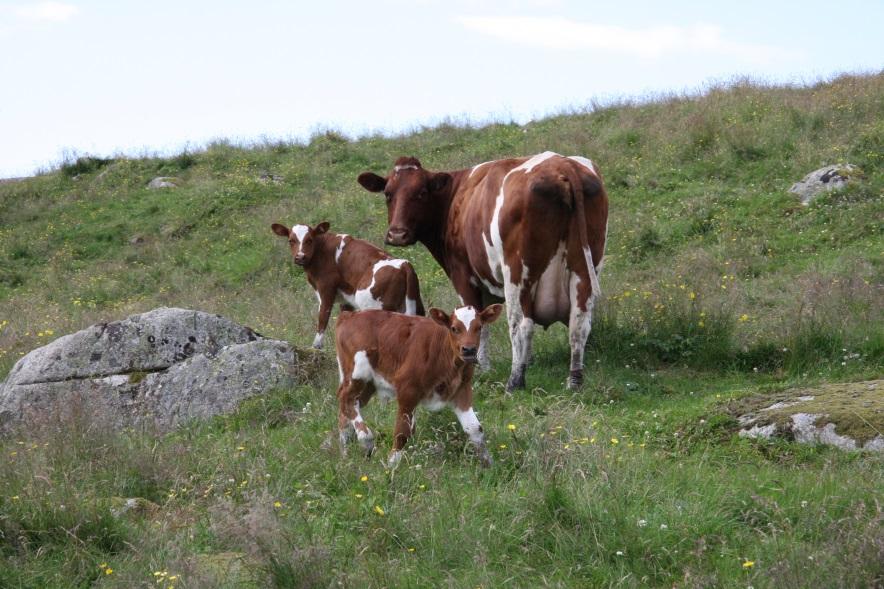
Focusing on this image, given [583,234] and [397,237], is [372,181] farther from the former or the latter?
[583,234]

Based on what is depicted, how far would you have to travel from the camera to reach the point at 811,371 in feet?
34.1

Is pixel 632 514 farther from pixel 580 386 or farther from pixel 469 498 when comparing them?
pixel 580 386

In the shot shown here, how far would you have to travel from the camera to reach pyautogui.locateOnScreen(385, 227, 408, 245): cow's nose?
40.3ft

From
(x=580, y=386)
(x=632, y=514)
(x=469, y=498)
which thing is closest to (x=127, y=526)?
(x=469, y=498)

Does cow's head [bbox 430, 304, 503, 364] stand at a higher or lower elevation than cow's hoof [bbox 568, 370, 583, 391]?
higher

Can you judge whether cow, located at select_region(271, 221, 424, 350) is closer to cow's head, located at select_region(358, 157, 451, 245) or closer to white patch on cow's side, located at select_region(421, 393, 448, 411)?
cow's head, located at select_region(358, 157, 451, 245)

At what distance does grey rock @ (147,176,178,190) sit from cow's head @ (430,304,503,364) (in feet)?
70.1

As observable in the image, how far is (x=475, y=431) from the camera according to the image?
298 inches

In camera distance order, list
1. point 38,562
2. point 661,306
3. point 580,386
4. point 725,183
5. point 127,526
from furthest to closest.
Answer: point 725,183, point 661,306, point 580,386, point 127,526, point 38,562

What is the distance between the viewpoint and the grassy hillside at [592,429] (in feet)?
19.0

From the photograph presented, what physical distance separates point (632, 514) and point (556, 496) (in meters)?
0.46

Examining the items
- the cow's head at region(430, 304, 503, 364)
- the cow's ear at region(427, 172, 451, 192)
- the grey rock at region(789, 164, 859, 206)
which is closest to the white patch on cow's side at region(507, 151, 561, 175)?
the cow's ear at region(427, 172, 451, 192)

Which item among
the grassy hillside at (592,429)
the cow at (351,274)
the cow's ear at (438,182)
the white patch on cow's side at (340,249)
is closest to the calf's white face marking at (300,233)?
the cow at (351,274)

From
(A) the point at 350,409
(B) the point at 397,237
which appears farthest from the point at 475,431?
(B) the point at 397,237
